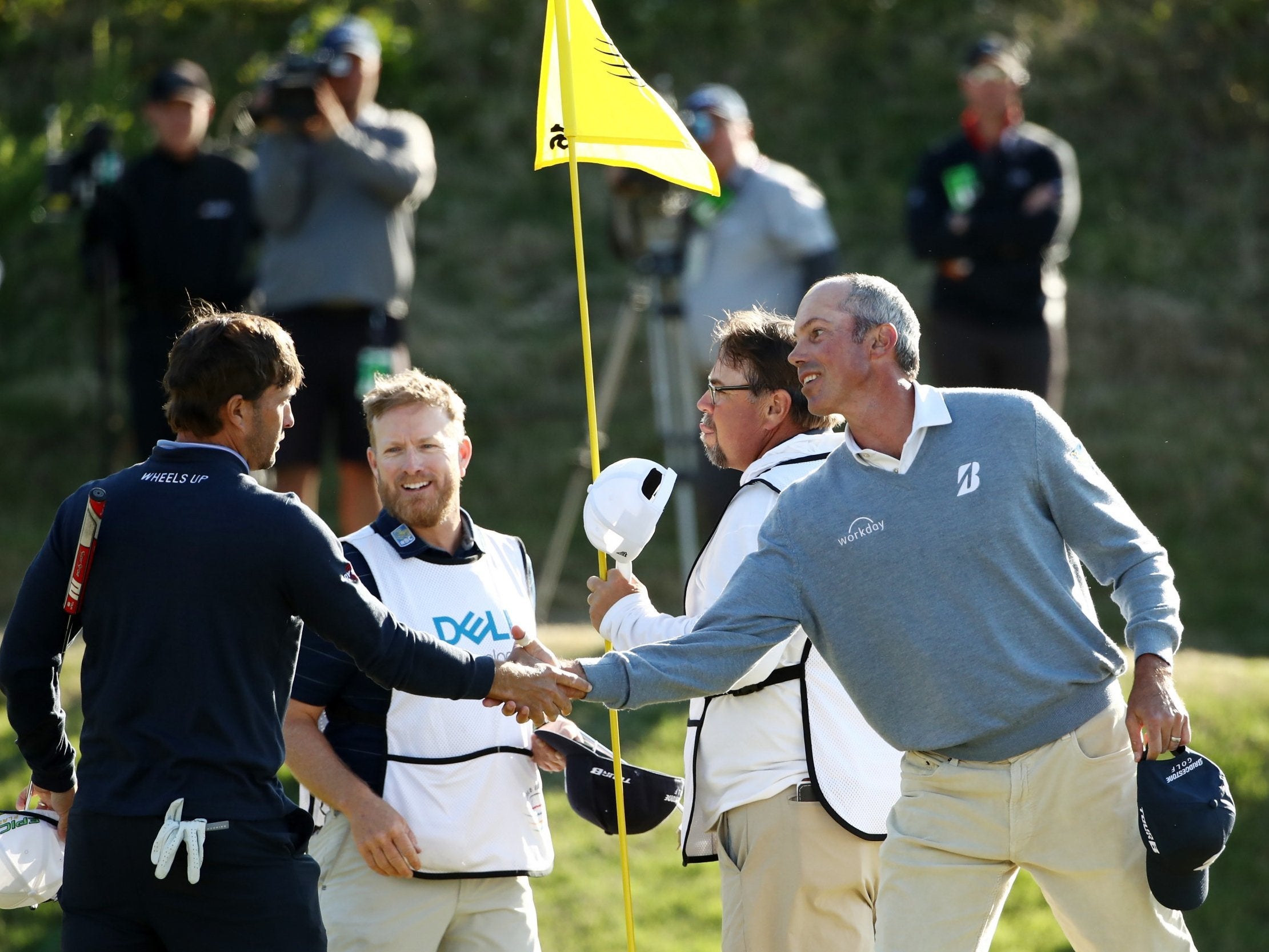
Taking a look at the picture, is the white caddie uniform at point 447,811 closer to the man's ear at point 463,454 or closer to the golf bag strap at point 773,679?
the man's ear at point 463,454

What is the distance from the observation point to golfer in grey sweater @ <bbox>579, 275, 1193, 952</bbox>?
3.76 meters

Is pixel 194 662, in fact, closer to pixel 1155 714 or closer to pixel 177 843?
pixel 177 843

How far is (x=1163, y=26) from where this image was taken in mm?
15094

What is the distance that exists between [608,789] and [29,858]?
139 cm

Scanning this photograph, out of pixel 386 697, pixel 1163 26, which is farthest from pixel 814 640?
pixel 1163 26

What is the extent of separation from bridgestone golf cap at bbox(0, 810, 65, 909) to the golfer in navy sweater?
29 cm

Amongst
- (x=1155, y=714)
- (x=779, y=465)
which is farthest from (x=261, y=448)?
(x=1155, y=714)

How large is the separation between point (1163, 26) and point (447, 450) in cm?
1269

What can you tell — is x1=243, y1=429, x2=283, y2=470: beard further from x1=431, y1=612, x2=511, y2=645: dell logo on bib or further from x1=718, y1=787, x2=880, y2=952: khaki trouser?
x1=718, y1=787, x2=880, y2=952: khaki trouser

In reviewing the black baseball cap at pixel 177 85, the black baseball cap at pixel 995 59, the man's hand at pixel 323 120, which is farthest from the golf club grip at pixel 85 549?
the black baseball cap at pixel 995 59

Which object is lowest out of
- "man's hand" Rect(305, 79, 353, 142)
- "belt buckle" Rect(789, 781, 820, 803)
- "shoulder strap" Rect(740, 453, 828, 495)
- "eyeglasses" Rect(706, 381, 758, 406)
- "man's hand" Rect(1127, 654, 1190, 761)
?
"belt buckle" Rect(789, 781, 820, 803)

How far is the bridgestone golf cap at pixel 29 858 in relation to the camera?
3656 millimetres

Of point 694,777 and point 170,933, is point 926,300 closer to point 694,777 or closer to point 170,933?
point 694,777

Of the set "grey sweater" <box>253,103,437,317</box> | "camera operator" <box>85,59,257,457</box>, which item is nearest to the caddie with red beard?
"grey sweater" <box>253,103,437,317</box>
